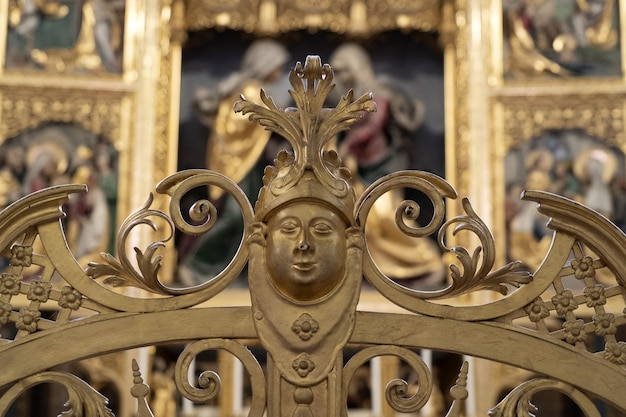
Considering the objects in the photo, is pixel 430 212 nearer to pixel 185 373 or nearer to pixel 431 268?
pixel 431 268

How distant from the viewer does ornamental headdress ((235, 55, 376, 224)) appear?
2.53 m

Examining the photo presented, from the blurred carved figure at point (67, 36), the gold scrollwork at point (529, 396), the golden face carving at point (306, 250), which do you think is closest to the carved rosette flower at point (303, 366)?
the golden face carving at point (306, 250)

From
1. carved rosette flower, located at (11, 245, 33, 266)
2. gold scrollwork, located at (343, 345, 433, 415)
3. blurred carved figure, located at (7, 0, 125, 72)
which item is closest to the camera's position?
gold scrollwork, located at (343, 345, 433, 415)

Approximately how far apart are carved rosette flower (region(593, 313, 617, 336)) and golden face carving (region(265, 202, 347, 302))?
605 millimetres

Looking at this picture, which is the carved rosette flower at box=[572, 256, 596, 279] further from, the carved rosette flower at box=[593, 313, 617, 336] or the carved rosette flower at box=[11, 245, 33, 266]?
the carved rosette flower at box=[11, 245, 33, 266]

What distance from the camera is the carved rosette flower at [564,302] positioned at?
2.54 m

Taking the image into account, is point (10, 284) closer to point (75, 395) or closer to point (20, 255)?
point (20, 255)

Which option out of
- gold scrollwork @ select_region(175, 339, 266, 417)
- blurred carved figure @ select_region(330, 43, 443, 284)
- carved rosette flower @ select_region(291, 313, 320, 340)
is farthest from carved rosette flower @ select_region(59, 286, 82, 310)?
blurred carved figure @ select_region(330, 43, 443, 284)

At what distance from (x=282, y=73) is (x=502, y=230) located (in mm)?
1939

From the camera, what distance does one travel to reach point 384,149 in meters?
7.25

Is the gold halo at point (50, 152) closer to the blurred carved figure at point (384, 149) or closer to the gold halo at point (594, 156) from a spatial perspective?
the blurred carved figure at point (384, 149)

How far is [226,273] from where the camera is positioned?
2510 mm

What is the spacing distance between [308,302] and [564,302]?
594 millimetres

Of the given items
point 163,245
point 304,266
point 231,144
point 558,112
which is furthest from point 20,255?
point 558,112
